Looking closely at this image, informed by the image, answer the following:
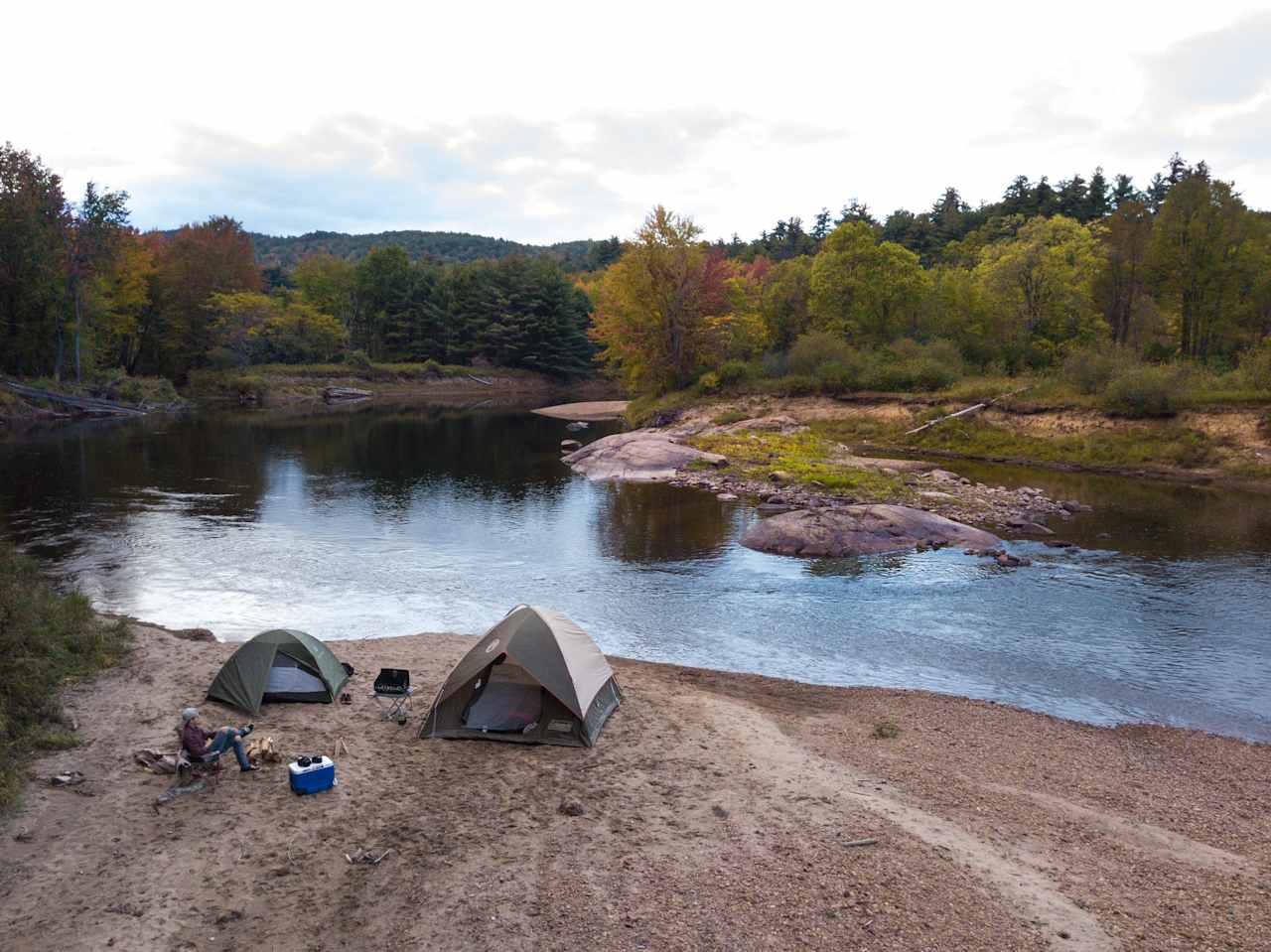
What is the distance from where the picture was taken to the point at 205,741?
39.0 feet

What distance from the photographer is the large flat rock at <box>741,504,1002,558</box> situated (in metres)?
28.0

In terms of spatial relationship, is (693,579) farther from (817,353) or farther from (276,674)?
(817,353)

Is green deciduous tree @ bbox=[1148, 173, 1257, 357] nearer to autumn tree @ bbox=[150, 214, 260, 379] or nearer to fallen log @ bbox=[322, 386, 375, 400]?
fallen log @ bbox=[322, 386, 375, 400]

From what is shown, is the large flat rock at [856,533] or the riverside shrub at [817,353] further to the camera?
the riverside shrub at [817,353]

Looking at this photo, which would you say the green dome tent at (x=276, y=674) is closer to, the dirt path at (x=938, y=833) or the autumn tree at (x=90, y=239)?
the dirt path at (x=938, y=833)

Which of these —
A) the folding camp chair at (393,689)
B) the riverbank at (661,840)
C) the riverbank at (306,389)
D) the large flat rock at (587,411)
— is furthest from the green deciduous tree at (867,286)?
the folding camp chair at (393,689)

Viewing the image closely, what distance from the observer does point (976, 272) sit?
6969 cm

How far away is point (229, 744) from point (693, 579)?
607 inches

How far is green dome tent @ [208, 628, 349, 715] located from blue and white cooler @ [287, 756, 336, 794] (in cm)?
323

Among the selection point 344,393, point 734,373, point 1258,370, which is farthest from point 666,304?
point 344,393

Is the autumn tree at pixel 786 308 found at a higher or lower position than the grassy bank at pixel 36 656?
higher

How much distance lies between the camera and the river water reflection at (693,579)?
61.6 feet

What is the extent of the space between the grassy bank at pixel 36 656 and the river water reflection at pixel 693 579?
387cm

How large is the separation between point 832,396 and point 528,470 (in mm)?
24658
